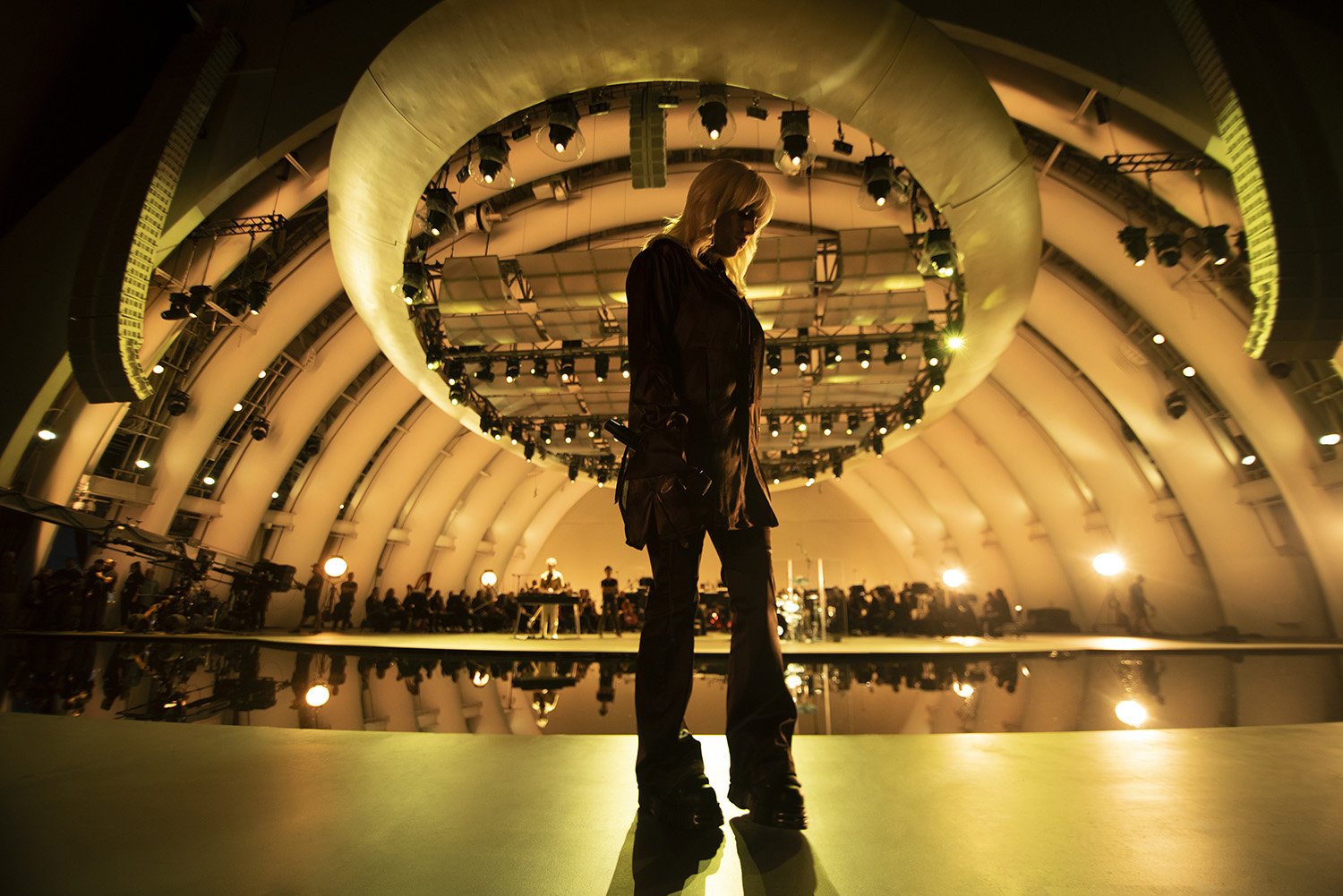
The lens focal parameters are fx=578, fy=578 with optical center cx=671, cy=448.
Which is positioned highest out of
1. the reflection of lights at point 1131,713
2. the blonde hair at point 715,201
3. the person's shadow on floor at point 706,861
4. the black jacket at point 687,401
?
the blonde hair at point 715,201

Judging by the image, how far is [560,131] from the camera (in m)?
6.40

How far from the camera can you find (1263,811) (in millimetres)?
1532

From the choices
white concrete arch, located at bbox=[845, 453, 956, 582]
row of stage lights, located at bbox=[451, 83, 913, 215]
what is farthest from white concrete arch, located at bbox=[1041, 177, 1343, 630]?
white concrete arch, located at bbox=[845, 453, 956, 582]

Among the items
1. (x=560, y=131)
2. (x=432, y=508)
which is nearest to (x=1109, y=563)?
(x=560, y=131)

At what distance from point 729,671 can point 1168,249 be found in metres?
10.7

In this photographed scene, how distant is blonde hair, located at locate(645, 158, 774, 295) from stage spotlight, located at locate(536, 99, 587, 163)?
4971mm

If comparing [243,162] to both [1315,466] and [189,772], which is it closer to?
[189,772]

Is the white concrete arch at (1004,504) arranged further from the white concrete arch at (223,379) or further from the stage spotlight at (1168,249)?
the white concrete arch at (223,379)

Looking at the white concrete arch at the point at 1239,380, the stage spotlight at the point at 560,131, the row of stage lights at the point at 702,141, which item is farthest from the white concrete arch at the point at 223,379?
the white concrete arch at the point at 1239,380

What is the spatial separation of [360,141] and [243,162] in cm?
444

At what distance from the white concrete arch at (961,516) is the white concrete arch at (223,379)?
18.9 meters

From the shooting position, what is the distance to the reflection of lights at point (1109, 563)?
50.6ft

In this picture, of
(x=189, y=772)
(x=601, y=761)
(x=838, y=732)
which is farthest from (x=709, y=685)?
(x=189, y=772)

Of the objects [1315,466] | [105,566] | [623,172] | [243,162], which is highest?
[623,172]
